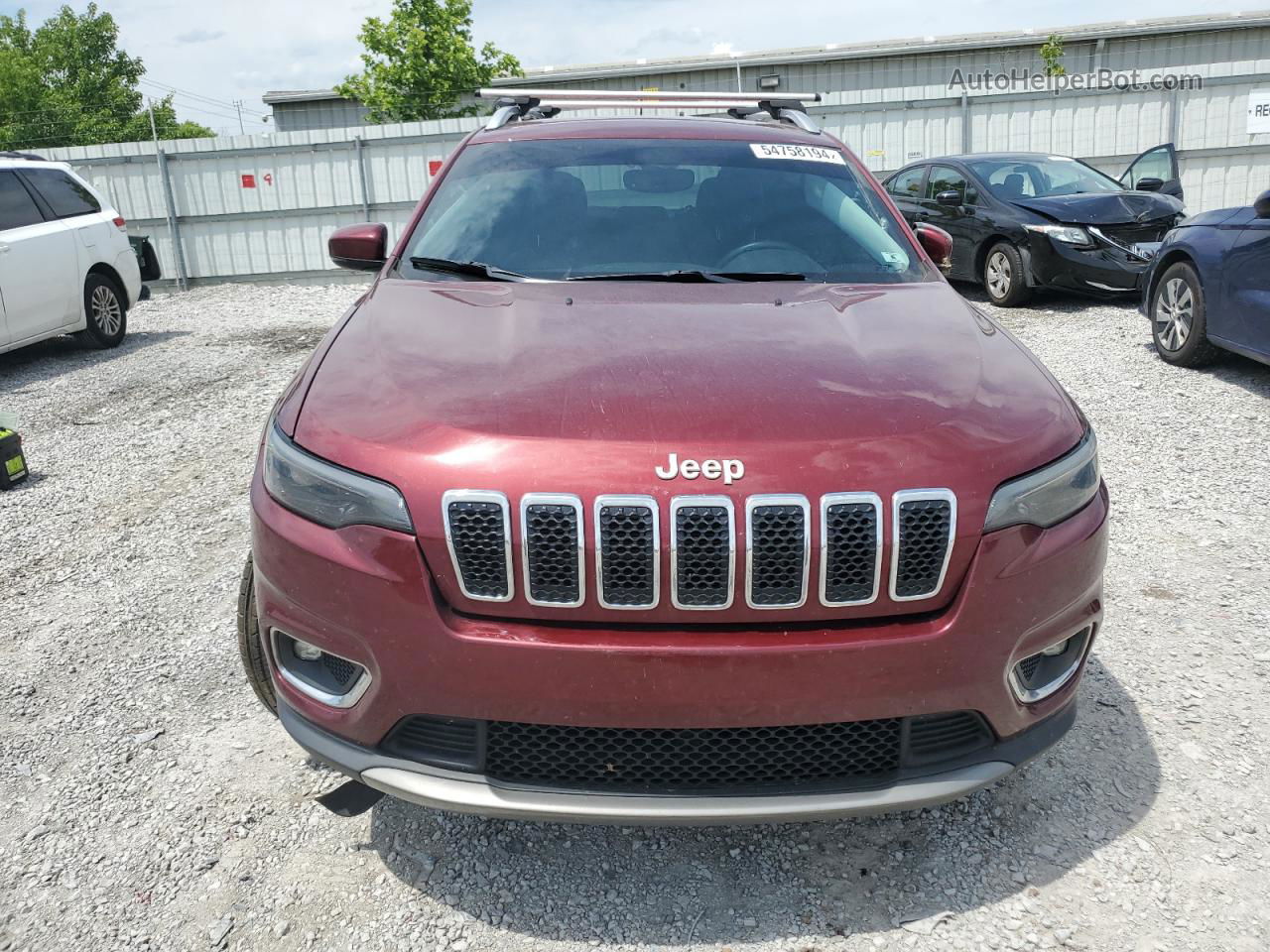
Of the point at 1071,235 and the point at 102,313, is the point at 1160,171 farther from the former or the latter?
the point at 102,313

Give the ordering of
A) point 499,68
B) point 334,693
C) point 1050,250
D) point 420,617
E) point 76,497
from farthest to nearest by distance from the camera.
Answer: point 499,68, point 1050,250, point 76,497, point 334,693, point 420,617

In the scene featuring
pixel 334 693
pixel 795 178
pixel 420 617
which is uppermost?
pixel 795 178

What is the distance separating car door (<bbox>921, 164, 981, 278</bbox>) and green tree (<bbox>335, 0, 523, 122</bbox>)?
25.3 m

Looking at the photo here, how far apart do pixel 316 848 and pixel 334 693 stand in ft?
2.01

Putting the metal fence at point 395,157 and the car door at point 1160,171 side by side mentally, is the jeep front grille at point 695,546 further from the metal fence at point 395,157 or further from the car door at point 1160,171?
the metal fence at point 395,157

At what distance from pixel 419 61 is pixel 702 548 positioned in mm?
34717

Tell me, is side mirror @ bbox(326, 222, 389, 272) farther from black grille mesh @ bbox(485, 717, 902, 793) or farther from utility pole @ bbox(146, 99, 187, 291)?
utility pole @ bbox(146, 99, 187, 291)

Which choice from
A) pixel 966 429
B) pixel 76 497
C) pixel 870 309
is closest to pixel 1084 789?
pixel 966 429

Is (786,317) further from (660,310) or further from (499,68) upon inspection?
(499,68)

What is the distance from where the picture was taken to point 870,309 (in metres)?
2.61

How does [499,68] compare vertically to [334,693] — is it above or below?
above

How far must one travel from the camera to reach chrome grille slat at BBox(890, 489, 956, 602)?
1.84 meters

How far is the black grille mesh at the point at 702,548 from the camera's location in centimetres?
179

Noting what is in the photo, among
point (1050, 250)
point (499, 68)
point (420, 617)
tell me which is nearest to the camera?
point (420, 617)
